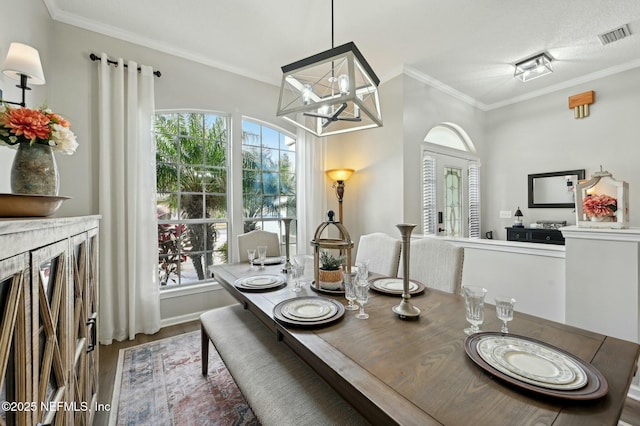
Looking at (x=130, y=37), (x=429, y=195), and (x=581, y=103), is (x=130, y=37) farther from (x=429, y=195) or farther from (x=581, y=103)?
(x=581, y=103)

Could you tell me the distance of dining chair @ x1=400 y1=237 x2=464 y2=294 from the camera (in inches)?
68.3

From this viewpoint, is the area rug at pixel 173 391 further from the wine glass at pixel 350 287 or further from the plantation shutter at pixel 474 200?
the plantation shutter at pixel 474 200

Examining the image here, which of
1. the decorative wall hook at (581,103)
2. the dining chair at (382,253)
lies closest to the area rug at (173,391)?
the dining chair at (382,253)

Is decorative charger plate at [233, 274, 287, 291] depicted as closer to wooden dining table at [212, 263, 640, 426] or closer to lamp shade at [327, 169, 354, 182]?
wooden dining table at [212, 263, 640, 426]

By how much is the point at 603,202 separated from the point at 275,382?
99.1 inches

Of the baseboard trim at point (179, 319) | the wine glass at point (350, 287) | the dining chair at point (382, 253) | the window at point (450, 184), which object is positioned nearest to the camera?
the wine glass at point (350, 287)

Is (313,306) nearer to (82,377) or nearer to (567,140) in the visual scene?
(82,377)

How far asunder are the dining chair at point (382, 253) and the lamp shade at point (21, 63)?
2.28m

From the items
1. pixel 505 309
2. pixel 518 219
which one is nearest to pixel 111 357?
pixel 505 309

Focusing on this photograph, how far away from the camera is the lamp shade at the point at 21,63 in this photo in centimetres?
130

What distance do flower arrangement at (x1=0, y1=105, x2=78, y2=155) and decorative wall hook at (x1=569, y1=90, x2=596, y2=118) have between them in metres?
5.17

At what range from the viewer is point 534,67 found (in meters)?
3.01

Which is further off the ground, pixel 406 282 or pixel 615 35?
pixel 615 35

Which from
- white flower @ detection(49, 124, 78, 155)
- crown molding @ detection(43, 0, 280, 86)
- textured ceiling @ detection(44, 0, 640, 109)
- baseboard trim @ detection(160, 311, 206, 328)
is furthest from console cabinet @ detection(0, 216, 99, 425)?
crown molding @ detection(43, 0, 280, 86)
